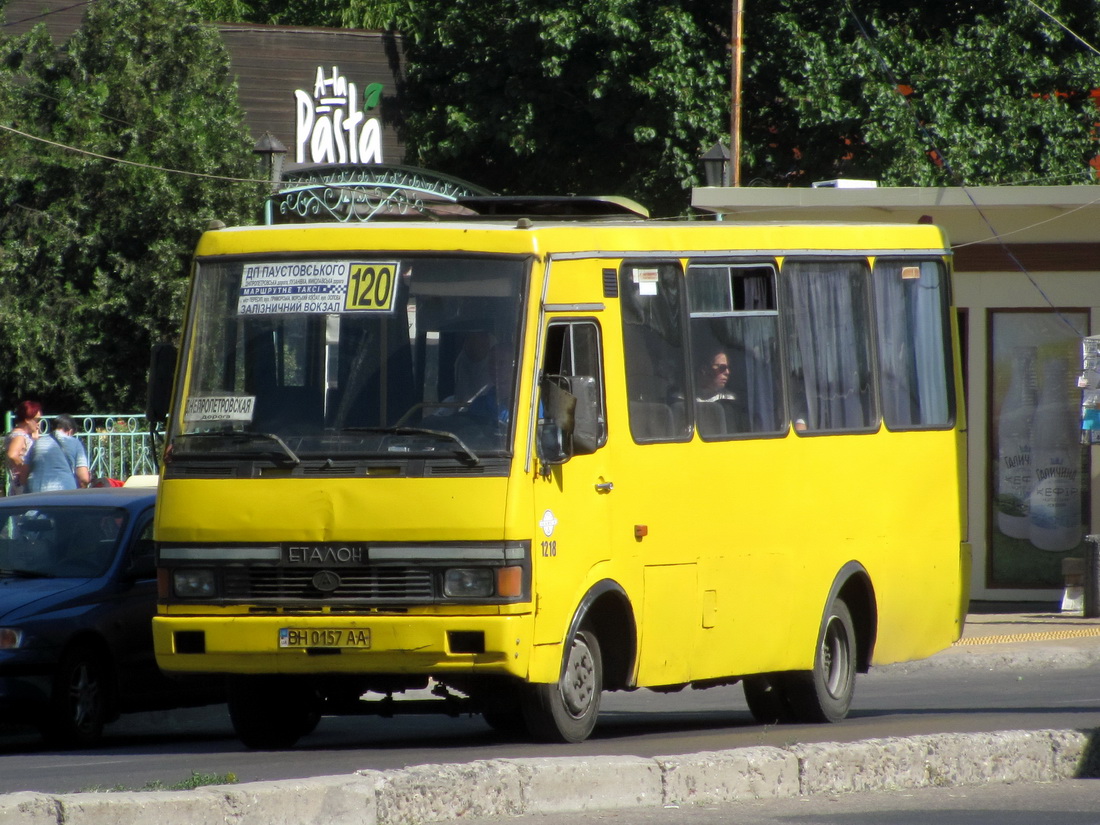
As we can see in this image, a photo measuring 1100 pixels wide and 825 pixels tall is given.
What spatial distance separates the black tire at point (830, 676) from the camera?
10.5 m

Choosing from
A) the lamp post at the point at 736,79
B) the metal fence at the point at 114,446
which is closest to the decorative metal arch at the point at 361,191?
the metal fence at the point at 114,446

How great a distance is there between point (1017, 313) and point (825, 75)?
13806 millimetres

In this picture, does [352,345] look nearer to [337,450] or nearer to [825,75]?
[337,450]

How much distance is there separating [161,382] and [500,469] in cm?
191

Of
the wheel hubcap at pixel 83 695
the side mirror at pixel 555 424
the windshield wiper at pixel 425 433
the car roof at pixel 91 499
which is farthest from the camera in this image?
the car roof at pixel 91 499

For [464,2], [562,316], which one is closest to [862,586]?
[562,316]

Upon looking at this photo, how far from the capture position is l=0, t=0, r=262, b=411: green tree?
27.2 m

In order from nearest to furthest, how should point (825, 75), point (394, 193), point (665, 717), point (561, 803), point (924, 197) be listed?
1. point (561, 803)
2. point (665, 717)
3. point (924, 197)
4. point (394, 193)
5. point (825, 75)

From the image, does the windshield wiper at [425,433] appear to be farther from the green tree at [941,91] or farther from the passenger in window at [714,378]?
the green tree at [941,91]

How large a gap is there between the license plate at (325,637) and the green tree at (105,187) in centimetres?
1901

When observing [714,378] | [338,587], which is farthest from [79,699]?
[714,378]

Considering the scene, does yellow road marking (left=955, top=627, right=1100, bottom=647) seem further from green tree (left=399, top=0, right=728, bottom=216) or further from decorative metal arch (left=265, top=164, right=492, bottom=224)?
green tree (left=399, top=0, right=728, bottom=216)

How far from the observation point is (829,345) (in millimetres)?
10711

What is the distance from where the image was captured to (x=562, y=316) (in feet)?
29.4
